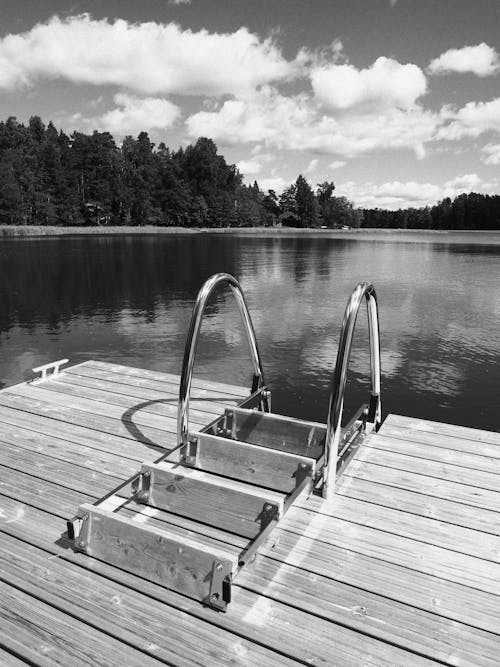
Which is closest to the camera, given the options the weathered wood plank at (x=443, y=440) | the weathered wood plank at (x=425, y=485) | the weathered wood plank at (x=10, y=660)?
the weathered wood plank at (x=10, y=660)

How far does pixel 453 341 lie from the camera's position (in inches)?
650

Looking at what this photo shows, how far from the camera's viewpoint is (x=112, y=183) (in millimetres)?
110062

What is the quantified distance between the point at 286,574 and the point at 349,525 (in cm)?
74

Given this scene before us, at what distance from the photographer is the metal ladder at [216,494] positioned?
9.68 ft

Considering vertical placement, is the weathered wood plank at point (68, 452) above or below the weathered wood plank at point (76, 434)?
below

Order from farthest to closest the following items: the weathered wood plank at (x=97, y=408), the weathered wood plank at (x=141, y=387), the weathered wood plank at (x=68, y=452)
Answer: the weathered wood plank at (x=141, y=387)
the weathered wood plank at (x=97, y=408)
the weathered wood plank at (x=68, y=452)

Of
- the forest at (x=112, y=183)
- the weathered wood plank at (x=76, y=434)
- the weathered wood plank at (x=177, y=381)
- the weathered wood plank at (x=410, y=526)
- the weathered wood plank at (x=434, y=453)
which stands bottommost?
the weathered wood plank at (x=410, y=526)

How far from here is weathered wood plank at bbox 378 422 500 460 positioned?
4965 millimetres

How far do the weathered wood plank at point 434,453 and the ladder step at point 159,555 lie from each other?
8.10ft

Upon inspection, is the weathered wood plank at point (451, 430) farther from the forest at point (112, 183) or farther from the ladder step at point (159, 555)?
the forest at point (112, 183)

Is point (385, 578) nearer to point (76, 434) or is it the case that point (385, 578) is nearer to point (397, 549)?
point (397, 549)

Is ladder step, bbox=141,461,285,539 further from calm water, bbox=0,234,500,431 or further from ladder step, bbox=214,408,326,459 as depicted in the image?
calm water, bbox=0,234,500,431

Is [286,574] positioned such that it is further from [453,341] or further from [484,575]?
[453,341]

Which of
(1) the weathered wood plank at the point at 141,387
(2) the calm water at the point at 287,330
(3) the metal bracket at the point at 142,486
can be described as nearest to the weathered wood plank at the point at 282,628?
(3) the metal bracket at the point at 142,486
